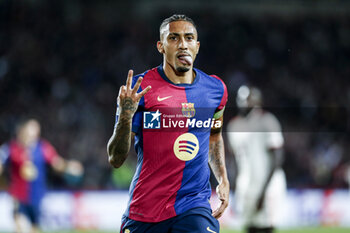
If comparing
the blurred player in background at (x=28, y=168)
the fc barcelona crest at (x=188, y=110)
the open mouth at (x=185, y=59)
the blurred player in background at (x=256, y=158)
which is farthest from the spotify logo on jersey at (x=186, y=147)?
the blurred player in background at (x=28, y=168)

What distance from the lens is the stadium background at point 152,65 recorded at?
1414cm

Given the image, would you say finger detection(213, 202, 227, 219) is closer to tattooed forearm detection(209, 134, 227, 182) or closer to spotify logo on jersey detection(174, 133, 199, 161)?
tattooed forearm detection(209, 134, 227, 182)

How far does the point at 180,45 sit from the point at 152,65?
13.5 m

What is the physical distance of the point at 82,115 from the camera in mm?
14922

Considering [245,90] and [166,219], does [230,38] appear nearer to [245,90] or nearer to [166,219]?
[245,90]

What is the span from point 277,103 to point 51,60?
6890mm

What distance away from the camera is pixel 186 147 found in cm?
369

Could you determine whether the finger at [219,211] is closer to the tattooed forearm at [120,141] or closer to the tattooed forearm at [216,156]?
the tattooed forearm at [216,156]

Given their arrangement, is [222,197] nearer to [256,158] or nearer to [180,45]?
[180,45]

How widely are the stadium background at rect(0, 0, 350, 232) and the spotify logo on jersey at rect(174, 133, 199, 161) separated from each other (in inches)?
335

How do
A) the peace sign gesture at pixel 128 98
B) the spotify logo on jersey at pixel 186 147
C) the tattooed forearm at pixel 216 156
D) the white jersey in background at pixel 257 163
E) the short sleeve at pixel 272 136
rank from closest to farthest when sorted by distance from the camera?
the peace sign gesture at pixel 128 98, the spotify logo on jersey at pixel 186 147, the tattooed forearm at pixel 216 156, the short sleeve at pixel 272 136, the white jersey in background at pixel 257 163

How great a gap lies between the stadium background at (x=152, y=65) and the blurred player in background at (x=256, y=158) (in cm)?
497

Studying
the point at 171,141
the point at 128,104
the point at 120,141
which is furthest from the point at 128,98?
the point at 171,141

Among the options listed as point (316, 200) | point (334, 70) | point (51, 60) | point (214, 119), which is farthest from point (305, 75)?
point (214, 119)
